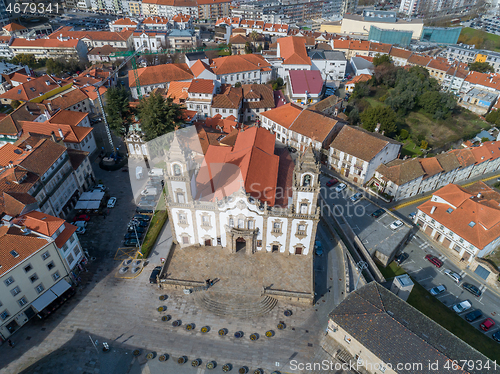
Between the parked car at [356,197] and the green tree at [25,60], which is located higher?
the green tree at [25,60]

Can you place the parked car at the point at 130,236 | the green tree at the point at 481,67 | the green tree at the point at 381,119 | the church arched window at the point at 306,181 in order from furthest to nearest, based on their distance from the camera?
the green tree at the point at 481,67, the green tree at the point at 381,119, the parked car at the point at 130,236, the church arched window at the point at 306,181

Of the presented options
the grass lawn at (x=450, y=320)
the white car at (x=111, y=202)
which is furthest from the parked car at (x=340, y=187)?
the white car at (x=111, y=202)

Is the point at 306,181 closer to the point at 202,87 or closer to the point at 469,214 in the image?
the point at 469,214

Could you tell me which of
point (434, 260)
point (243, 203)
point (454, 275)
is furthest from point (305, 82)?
point (243, 203)

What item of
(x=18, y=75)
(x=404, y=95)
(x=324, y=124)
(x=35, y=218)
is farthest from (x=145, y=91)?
(x=404, y=95)

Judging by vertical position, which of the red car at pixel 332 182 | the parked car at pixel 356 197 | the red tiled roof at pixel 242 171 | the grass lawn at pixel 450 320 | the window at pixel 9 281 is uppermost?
the red tiled roof at pixel 242 171

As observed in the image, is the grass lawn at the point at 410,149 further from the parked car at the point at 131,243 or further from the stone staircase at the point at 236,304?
the parked car at the point at 131,243

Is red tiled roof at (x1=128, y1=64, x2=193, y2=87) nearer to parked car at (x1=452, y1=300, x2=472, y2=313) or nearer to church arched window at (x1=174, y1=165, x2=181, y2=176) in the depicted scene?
church arched window at (x1=174, y1=165, x2=181, y2=176)
